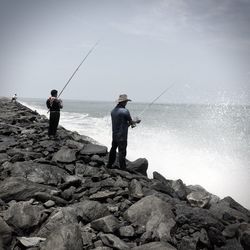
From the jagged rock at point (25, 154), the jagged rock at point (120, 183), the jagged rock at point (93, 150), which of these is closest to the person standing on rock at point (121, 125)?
the jagged rock at point (120, 183)

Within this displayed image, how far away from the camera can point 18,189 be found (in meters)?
4.80

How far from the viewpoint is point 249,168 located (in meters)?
17.5

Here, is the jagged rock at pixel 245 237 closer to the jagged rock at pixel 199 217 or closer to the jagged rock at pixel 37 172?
the jagged rock at pixel 199 217

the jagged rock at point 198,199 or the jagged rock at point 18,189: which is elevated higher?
the jagged rock at point 18,189

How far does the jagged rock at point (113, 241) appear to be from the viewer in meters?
3.68

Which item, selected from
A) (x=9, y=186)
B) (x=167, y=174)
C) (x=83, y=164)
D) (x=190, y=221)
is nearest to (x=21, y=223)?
(x=9, y=186)

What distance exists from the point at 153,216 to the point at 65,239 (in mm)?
1446

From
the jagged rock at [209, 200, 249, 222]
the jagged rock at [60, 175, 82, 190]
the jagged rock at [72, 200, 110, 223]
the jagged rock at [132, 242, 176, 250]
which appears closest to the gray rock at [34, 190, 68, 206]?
the jagged rock at [72, 200, 110, 223]

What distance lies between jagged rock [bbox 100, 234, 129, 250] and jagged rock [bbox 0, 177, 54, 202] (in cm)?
156

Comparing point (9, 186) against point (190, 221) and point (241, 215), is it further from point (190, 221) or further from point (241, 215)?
point (241, 215)

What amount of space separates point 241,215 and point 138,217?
2.40 m

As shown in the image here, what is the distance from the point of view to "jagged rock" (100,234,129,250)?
3.68m

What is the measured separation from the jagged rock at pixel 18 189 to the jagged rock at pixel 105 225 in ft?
4.18

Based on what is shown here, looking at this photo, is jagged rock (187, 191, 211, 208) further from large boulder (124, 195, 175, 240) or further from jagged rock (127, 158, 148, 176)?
jagged rock (127, 158, 148, 176)
